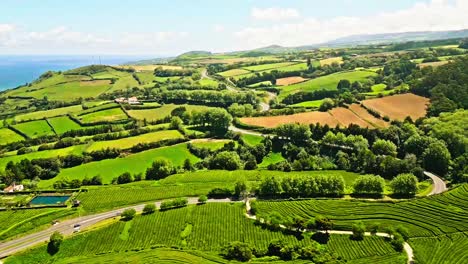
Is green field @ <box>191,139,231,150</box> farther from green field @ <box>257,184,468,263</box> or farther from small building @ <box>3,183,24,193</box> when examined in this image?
small building @ <box>3,183,24,193</box>

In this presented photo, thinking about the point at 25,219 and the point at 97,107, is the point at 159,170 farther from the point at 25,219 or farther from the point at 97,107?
the point at 97,107

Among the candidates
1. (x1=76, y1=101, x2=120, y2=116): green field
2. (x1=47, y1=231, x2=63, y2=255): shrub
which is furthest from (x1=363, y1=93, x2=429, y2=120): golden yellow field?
(x1=47, y1=231, x2=63, y2=255): shrub

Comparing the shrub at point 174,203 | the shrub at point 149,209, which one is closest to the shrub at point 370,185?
the shrub at point 174,203

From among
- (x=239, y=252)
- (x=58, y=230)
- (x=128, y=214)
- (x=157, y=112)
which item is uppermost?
(x=157, y=112)

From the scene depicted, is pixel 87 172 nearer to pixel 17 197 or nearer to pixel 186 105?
pixel 17 197

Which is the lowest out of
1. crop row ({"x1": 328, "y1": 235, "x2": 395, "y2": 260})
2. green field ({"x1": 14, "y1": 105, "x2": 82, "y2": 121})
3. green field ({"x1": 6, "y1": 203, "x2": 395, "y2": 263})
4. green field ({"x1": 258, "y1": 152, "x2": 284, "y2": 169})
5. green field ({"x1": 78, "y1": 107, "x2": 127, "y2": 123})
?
crop row ({"x1": 328, "y1": 235, "x2": 395, "y2": 260})

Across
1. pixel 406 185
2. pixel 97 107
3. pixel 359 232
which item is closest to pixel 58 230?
pixel 359 232
